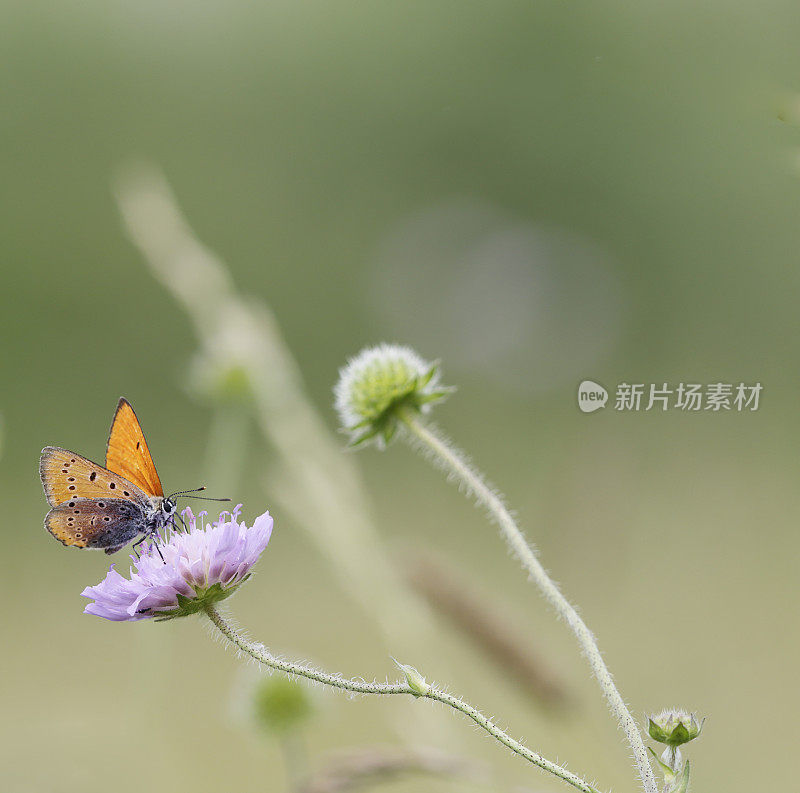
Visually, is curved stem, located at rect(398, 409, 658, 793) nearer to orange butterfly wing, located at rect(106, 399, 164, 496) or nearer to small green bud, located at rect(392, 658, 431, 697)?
small green bud, located at rect(392, 658, 431, 697)

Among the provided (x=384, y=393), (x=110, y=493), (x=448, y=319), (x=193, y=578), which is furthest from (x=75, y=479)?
(x=448, y=319)

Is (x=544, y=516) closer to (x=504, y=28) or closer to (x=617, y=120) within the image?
(x=617, y=120)

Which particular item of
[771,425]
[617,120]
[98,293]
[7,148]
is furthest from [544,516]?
[7,148]

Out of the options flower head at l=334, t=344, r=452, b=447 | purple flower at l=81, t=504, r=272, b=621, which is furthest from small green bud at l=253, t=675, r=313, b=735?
purple flower at l=81, t=504, r=272, b=621

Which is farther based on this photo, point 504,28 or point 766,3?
point 504,28

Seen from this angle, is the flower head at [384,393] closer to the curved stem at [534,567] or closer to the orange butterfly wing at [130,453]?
the curved stem at [534,567]
